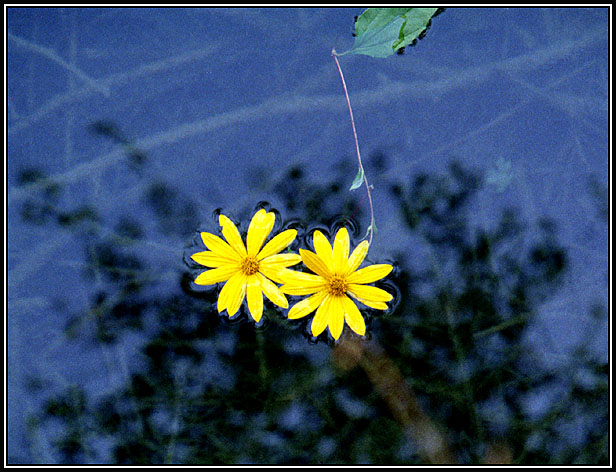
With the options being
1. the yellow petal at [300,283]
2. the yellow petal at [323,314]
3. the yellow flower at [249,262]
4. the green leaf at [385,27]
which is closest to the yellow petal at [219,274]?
the yellow flower at [249,262]

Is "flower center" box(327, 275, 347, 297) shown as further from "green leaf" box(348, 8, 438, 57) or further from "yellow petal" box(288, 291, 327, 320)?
"green leaf" box(348, 8, 438, 57)

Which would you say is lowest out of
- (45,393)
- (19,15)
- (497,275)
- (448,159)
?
(45,393)

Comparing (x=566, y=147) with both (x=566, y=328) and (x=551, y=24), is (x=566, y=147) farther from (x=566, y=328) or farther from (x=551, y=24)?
(x=566, y=328)

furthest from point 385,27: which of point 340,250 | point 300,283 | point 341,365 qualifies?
point 341,365

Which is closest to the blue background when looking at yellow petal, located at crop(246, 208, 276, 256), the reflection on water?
the reflection on water

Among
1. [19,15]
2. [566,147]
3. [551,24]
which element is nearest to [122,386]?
[19,15]

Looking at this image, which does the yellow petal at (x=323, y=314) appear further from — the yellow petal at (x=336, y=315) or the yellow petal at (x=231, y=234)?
the yellow petal at (x=231, y=234)
